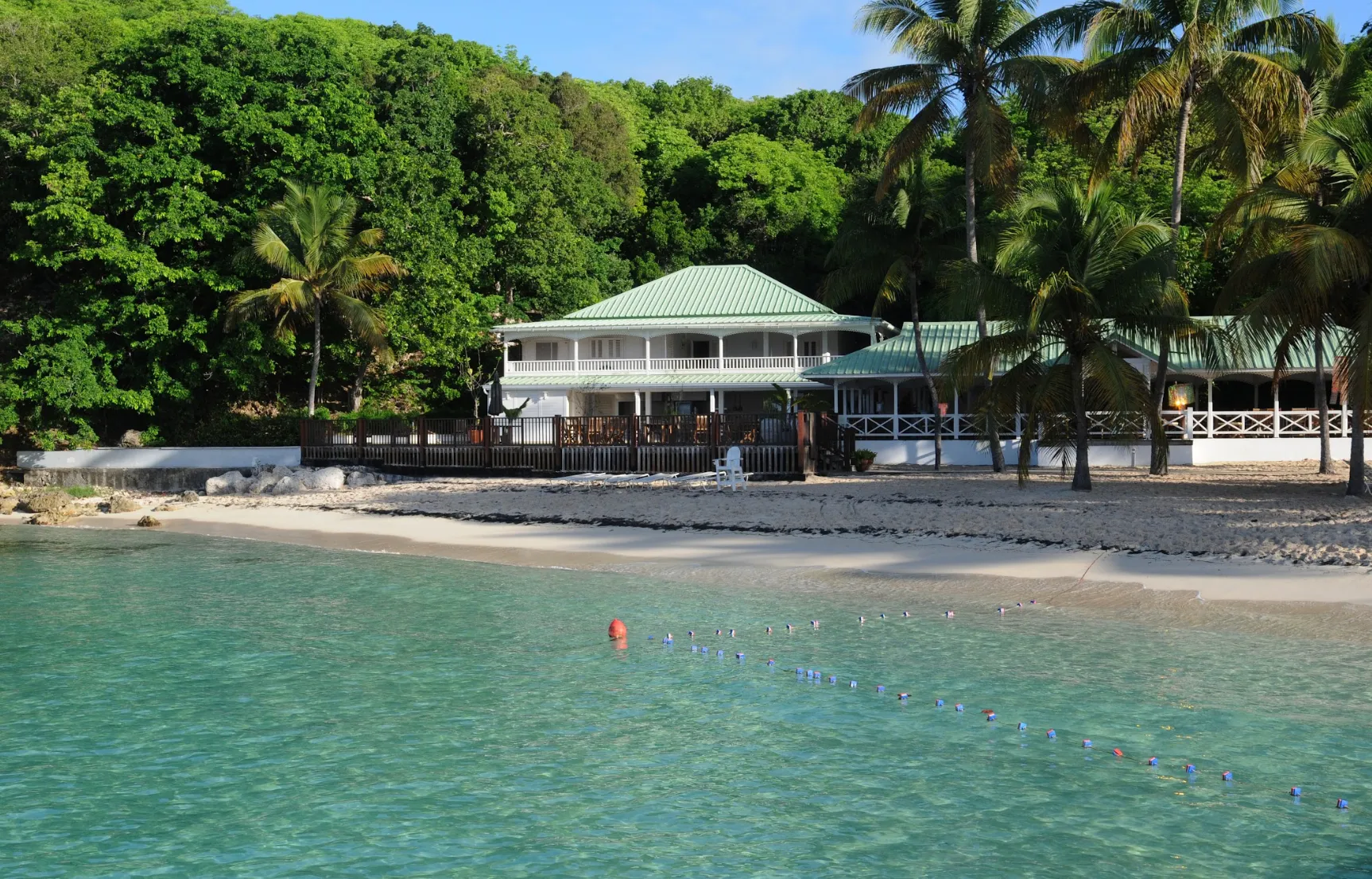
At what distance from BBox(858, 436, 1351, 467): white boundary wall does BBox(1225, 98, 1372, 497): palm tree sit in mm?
9362

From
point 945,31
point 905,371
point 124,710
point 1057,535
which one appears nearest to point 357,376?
point 905,371

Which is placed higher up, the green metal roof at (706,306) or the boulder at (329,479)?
the green metal roof at (706,306)

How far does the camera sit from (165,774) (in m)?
8.31

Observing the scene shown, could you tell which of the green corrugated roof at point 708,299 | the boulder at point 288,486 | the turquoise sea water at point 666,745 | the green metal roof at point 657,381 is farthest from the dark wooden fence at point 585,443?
the turquoise sea water at point 666,745

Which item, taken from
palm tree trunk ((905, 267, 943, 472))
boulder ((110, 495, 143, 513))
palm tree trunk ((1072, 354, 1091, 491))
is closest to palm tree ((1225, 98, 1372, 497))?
palm tree trunk ((1072, 354, 1091, 491))

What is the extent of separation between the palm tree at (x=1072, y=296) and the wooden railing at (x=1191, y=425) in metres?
7.72

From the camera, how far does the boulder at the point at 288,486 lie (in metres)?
29.7

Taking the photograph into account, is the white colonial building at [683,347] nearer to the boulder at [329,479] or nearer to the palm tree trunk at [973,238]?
the boulder at [329,479]

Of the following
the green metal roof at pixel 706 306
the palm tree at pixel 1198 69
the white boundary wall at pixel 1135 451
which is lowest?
the white boundary wall at pixel 1135 451

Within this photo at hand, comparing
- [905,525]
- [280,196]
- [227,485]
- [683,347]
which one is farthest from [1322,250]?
[280,196]

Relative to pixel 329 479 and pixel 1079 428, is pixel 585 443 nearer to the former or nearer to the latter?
pixel 329 479

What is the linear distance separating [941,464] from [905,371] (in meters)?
2.87

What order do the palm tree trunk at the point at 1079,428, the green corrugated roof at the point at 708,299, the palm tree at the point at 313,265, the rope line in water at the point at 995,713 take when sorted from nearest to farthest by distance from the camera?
the rope line in water at the point at 995,713
the palm tree trunk at the point at 1079,428
the palm tree at the point at 313,265
the green corrugated roof at the point at 708,299

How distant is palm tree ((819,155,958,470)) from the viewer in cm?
3256
